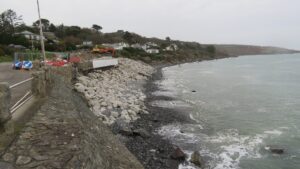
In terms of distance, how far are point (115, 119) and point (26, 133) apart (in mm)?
12518

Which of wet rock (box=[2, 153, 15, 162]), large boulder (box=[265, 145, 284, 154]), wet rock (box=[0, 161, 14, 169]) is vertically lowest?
large boulder (box=[265, 145, 284, 154])

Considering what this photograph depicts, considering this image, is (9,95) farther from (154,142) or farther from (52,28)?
(52,28)

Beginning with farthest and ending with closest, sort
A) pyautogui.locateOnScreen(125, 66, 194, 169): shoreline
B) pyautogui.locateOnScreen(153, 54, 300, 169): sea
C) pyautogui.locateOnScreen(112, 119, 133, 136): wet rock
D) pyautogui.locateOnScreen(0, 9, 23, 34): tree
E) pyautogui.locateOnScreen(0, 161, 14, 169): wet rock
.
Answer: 1. pyautogui.locateOnScreen(0, 9, 23, 34): tree
2. pyautogui.locateOnScreen(112, 119, 133, 136): wet rock
3. pyautogui.locateOnScreen(153, 54, 300, 169): sea
4. pyautogui.locateOnScreen(125, 66, 194, 169): shoreline
5. pyautogui.locateOnScreen(0, 161, 14, 169): wet rock

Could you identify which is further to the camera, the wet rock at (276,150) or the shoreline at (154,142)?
the wet rock at (276,150)

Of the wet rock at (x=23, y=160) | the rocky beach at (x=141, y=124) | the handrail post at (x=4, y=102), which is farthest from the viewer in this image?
the rocky beach at (x=141, y=124)

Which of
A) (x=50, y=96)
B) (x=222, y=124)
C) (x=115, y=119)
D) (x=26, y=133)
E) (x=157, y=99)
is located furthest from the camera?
(x=157, y=99)

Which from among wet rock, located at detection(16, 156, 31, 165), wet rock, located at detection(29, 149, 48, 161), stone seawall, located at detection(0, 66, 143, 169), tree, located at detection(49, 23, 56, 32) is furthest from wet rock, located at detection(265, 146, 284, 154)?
tree, located at detection(49, 23, 56, 32)

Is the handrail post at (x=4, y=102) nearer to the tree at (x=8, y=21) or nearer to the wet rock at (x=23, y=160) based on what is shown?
the wet rock at (x=23, y=160)

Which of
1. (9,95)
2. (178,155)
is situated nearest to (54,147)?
(9,95)

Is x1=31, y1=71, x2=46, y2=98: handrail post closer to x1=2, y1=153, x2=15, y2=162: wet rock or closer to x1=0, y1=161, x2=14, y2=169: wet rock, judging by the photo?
x1=2, y1=153, x2=15, y2=162: wet rock

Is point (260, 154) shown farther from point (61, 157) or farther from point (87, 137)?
point (61, 157)

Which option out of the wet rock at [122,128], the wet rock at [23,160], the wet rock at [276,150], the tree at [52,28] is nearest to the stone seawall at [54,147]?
the wet rock at [23,160]

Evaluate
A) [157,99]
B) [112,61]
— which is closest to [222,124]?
[157,99]

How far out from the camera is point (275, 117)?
23.0 metres
